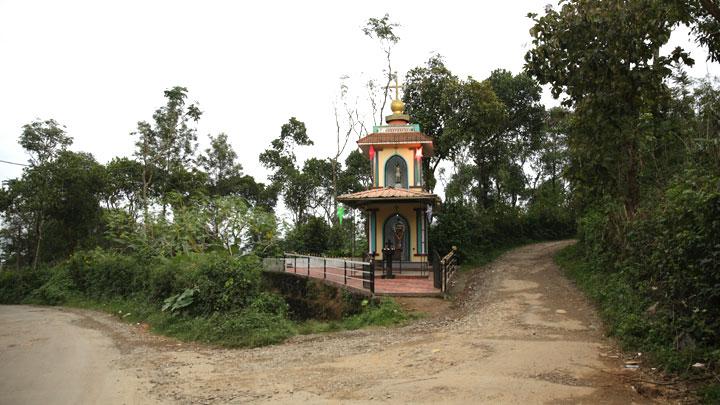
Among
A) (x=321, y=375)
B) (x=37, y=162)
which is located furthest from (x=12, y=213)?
(x=321, y=375)

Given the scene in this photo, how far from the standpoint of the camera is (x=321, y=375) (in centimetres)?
775

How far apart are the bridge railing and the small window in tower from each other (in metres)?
4.30

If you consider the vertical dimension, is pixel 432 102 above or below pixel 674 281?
above

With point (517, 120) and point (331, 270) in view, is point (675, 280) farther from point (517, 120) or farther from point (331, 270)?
point (517, 120)

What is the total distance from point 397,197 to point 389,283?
12.2 ft

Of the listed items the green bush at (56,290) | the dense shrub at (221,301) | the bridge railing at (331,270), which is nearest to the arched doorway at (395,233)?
the bridge railing at (331,270)

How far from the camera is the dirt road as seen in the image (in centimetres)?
659

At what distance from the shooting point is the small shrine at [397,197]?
18.2 meters

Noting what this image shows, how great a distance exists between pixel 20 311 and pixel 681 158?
89.8ft

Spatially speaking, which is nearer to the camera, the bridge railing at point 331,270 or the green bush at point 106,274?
the bridge railing at point 331,270

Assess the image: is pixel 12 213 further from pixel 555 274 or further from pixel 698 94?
pixel 698 94

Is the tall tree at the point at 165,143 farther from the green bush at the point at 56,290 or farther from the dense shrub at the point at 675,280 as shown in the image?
the dense shrub at the point at 675,280

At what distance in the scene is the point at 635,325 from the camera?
28.5ft

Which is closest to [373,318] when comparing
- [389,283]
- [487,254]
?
[389,283]
